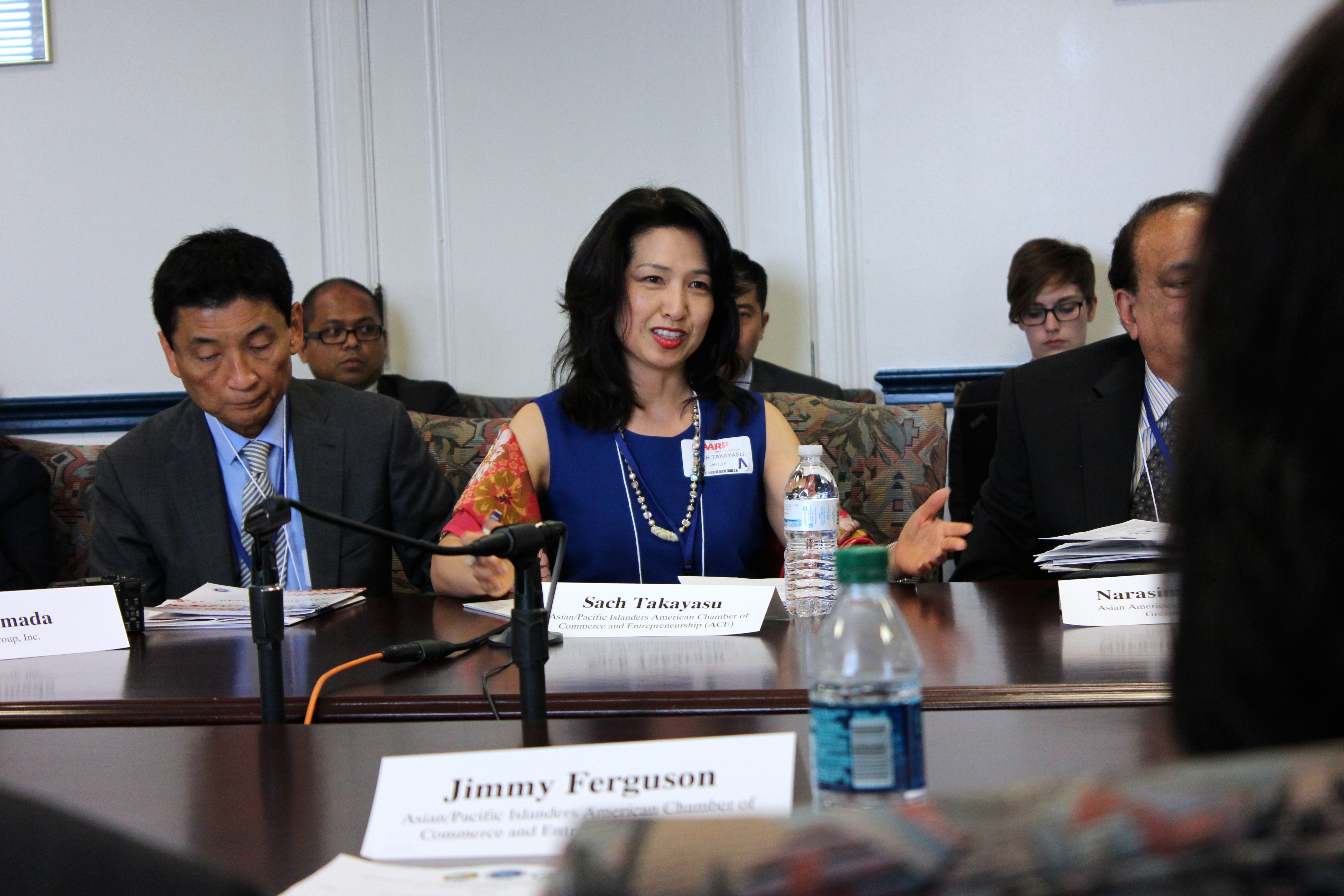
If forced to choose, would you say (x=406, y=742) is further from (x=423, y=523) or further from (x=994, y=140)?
(x=994, y=140)

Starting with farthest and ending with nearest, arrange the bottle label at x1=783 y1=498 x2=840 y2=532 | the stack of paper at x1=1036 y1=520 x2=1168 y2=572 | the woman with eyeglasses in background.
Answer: the woman with eyeglasses in background < the bottle label at x1=783 y1=498 x2=840 y2=532 < the stack of paper at x1=1036 y1=520 x2=1168 y2=572

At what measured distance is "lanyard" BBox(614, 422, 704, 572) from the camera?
2244 millimetres

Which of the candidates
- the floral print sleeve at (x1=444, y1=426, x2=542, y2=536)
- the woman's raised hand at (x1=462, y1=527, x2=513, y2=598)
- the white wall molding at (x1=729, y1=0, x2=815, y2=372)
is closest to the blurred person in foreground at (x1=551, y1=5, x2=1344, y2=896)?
the woman's raised hand at (x1=462, y1=527, x2=513, y2=598)

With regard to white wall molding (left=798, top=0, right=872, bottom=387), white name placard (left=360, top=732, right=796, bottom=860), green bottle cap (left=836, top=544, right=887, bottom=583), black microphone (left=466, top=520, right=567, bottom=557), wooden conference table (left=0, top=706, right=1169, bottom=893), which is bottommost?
wooden conference table (left=0, top=706, right=1169, bottom=893)

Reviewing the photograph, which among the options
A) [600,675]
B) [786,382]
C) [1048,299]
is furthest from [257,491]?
[1048,299]

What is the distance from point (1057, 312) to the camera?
370 cm

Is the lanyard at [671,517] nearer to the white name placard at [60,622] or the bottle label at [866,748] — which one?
the white name placard at [60,622]

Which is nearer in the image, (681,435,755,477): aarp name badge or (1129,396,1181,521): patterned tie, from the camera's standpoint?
(1129,396,1181,521): patterned tie

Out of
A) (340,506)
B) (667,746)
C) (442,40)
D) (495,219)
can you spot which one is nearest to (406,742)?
(667,746)

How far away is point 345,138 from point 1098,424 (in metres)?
3.09

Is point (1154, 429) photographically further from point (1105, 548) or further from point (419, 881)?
point (419, 881)

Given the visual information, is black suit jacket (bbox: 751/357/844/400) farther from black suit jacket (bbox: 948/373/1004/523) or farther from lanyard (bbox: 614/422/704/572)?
lanyard (bbox: 614/422/704/572)

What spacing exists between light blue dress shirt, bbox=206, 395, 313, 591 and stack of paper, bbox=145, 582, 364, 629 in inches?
16.7

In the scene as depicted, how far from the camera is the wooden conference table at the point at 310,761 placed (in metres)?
0.80
